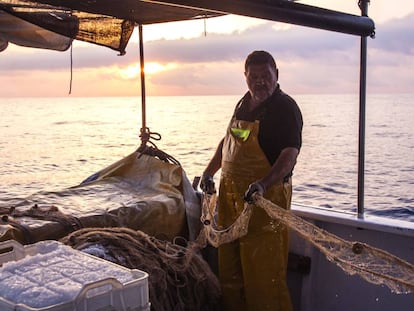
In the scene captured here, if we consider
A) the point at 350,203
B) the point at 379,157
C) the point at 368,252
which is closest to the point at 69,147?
the point at 379,157

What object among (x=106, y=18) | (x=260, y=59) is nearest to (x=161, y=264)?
(x=260, y=59)

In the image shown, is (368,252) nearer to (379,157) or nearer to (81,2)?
(81,2)

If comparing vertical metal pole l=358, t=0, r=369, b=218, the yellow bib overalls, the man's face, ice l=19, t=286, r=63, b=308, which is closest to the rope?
the yellow bib overalls

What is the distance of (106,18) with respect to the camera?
481 cm

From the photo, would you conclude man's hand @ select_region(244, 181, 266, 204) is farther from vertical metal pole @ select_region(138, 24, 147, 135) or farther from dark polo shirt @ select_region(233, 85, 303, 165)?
vertical metal pole @ select_region(138, 24, 147, 135)

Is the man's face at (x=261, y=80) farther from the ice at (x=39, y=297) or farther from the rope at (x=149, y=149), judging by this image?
the ice at (x=39, y=297)

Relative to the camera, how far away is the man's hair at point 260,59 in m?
3.59

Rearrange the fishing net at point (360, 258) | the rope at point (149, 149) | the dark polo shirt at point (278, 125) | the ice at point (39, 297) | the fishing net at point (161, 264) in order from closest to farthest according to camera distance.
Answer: the ice at point (39, 297) → the fishing net at point (360, 258) → the fishing net at point (161, 264) → the dark polo shirt at point (278, 125) → the rope at point (149, 149)

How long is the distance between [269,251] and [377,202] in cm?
1192

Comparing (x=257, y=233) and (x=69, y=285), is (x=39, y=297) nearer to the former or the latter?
(x=69, y=285)

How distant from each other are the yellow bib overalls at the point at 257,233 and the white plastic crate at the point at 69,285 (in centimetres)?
172

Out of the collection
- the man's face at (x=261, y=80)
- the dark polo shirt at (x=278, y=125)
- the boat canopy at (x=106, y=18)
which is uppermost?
the boat canopy at (x=106, y=18)

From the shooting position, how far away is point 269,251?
142 inches

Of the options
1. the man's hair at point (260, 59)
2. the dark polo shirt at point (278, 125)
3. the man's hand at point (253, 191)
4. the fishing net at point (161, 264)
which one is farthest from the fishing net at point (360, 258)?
the man's hair at point (260, 59)
